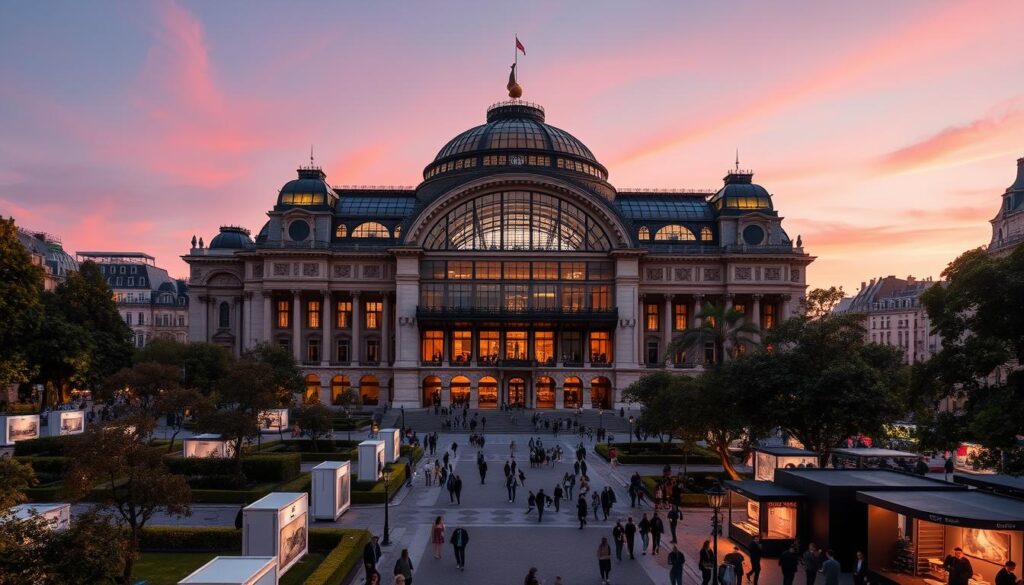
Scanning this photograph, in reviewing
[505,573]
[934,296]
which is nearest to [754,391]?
[934,296]

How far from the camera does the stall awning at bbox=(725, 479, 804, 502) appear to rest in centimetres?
2622

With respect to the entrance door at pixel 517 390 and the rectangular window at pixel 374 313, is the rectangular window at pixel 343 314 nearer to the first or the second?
the rectangular window at pixel 374 313

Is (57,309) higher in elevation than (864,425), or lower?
higher

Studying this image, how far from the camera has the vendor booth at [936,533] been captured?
20.9 m

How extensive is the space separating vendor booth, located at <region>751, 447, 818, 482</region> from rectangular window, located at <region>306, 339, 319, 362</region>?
67.7m

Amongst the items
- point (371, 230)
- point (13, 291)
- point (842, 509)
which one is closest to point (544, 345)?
point (371, 230)

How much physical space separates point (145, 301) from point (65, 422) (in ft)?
Answer: 341

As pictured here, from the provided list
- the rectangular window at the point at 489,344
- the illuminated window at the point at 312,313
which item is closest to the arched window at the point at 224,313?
the illuminated window at the point at 312,313

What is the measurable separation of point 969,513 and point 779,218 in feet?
256

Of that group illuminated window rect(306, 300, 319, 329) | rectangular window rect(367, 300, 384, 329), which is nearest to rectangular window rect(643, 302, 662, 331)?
rectangular window rect(367, 300, 384, 329)

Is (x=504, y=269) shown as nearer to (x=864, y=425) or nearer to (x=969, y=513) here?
(x=864, y=425)

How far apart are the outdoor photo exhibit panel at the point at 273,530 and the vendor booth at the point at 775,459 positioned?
22.2 metres

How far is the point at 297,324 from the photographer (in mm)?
90500

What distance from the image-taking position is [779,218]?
309 ft
